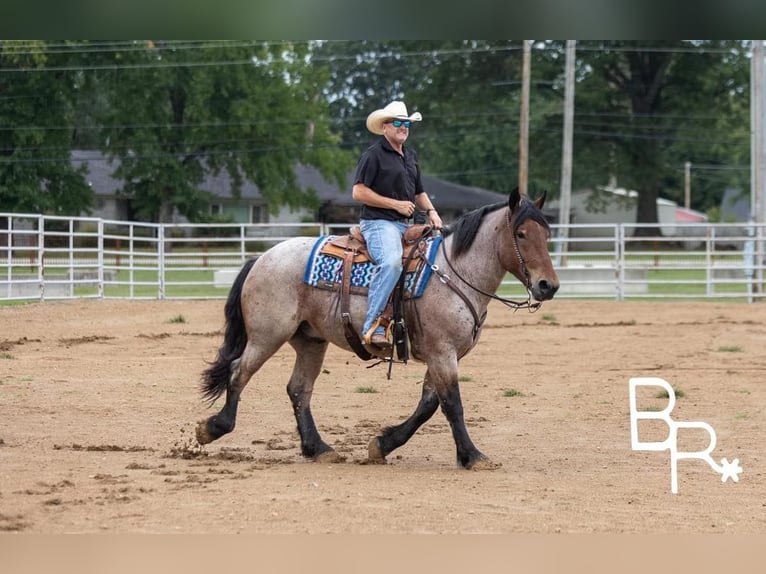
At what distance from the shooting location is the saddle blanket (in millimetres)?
7859

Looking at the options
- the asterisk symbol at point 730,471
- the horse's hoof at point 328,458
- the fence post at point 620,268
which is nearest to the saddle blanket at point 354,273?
the horse's hoof at point 328,458

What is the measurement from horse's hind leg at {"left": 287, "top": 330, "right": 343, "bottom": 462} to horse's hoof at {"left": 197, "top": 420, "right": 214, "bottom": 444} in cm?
62

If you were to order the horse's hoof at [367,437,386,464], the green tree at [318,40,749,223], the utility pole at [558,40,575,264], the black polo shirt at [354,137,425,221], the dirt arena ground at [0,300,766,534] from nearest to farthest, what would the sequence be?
the dirt arena ground at [0,300,766,534], the black polo shirt at [354,137,425,221], the horse's hoof at [367,437,386,464], the utility pole at [558,40,575,264], the green tree at [318,40,749,223]

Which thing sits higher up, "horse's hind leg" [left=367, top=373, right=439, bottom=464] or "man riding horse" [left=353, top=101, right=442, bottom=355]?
"man riding horse" [left=353, top=101, right=442, bottom=355]

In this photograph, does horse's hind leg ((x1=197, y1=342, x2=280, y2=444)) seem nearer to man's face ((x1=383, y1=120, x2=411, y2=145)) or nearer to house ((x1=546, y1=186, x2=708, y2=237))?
man's face ((x1=383, y1=120, x2=411, y2=145))

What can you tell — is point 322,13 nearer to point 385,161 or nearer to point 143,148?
point 385,161

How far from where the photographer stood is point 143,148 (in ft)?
136

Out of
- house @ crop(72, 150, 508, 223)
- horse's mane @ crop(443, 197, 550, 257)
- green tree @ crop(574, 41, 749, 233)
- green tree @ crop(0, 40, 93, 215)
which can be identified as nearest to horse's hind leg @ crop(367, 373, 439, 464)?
horse's mane @ crop(443, 197, 550, 257)

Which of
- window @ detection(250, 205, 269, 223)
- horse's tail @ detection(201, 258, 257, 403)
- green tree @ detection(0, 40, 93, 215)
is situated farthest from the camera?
window @ detection(250, 205, 269, 223)

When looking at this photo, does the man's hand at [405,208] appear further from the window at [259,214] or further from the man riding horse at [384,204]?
the window at [259,214]

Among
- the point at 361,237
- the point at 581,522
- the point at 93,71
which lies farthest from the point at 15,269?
the point at 93,71

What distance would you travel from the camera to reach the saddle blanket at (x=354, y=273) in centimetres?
786

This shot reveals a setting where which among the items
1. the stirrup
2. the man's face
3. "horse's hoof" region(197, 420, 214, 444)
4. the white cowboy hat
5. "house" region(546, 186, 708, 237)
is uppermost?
"house" region(546, 186, 708, 237)

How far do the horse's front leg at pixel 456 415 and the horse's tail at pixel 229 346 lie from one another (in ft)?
5.17
